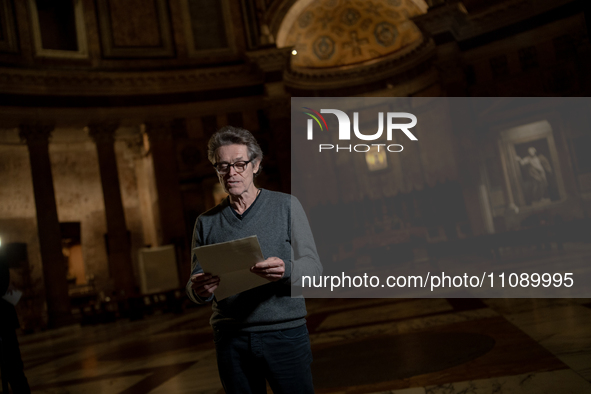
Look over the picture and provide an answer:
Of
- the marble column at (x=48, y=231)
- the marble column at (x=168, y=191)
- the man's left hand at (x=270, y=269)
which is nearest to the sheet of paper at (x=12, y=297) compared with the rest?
the man's left hand at (x=270, y=269)

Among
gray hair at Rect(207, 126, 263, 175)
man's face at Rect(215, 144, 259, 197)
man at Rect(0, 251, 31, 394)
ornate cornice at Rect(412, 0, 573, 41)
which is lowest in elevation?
man at Rect(0, 251, 31, 394)

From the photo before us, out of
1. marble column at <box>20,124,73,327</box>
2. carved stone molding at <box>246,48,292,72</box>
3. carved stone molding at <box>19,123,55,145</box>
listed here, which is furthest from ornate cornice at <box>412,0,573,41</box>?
marble column at <box>20,124,73,327</box>

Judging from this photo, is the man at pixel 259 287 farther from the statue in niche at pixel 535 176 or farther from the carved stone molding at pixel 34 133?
the statue in niche at pixel 535 176

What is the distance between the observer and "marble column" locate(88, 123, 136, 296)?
1616 cm

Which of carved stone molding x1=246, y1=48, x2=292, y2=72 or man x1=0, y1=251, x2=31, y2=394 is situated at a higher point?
carved stone molding x1=246, y1=48, x2=292, y2=72

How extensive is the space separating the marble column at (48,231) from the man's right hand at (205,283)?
15275mm

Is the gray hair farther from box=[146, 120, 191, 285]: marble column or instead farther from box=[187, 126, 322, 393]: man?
box=[146, 120, 191, 285]: marble column

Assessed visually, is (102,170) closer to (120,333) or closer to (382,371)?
(120,333)

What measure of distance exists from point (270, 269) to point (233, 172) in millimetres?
479

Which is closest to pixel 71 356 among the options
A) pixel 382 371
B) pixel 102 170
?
pixel 382 371

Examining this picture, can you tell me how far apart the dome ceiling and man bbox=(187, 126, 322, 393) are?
744 inches

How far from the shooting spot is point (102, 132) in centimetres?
1694

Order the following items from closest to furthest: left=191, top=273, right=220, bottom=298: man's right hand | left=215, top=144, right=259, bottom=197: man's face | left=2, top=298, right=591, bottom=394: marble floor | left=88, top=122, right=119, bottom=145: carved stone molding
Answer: left=191, top=273, right=220, bottom=298: man's right hand
left=215, top=144, right=259, bottom=197: man's face
left=2, top=298, right=591, bottom=394: marble floor
left=88, top=122, right=119, bottom=145: carved stone molding

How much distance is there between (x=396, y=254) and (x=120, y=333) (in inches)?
330
